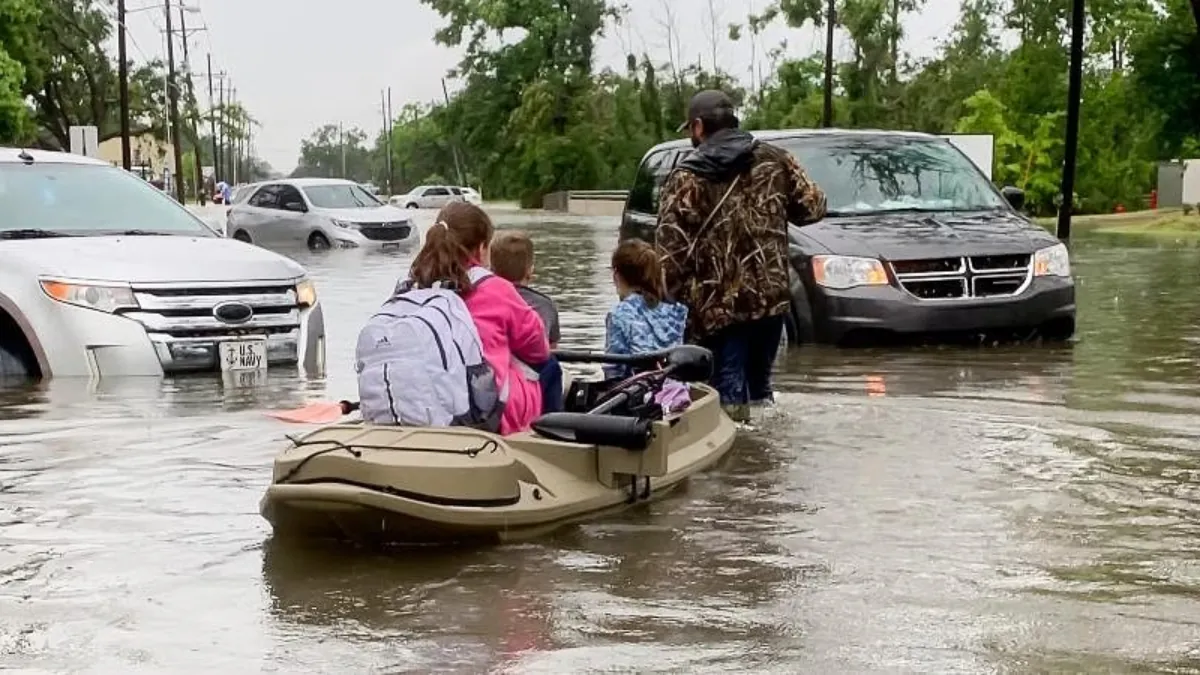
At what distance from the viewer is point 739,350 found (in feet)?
30.0

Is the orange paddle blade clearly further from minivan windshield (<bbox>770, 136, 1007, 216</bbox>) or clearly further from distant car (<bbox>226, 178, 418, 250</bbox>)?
distant car (<bbox>226, 178, 418, 250</bbox>)

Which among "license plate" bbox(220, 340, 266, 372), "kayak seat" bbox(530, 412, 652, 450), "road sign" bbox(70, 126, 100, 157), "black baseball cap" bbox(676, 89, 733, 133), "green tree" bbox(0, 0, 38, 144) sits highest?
"green tree" bbox(0, 0, 38, 144)

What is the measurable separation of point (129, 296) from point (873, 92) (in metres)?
54.4

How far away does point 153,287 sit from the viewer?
10.4 m

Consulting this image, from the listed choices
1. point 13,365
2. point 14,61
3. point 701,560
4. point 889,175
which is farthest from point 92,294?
point 14,61

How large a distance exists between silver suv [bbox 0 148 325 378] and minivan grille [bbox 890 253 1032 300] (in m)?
3.99

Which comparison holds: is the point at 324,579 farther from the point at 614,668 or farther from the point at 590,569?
the point at 614,668

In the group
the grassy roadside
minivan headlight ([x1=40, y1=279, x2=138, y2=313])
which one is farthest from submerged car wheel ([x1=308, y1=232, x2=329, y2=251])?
minivan headlight ([x1=40, y1=279, x2=138, y2=313])

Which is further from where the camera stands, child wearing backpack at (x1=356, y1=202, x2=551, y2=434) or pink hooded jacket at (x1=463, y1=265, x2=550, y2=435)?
pink hooded jacket at (x1=463, y1=265, x2=550, y2=435)

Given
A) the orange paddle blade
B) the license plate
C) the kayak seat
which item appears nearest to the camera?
the kayak seat

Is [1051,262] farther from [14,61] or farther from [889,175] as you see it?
[14,61]

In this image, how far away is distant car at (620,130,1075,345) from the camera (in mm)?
12109

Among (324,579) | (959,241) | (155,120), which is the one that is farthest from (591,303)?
(155,120)

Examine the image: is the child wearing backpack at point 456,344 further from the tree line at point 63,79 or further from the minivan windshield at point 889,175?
the tree line at point 63,79
